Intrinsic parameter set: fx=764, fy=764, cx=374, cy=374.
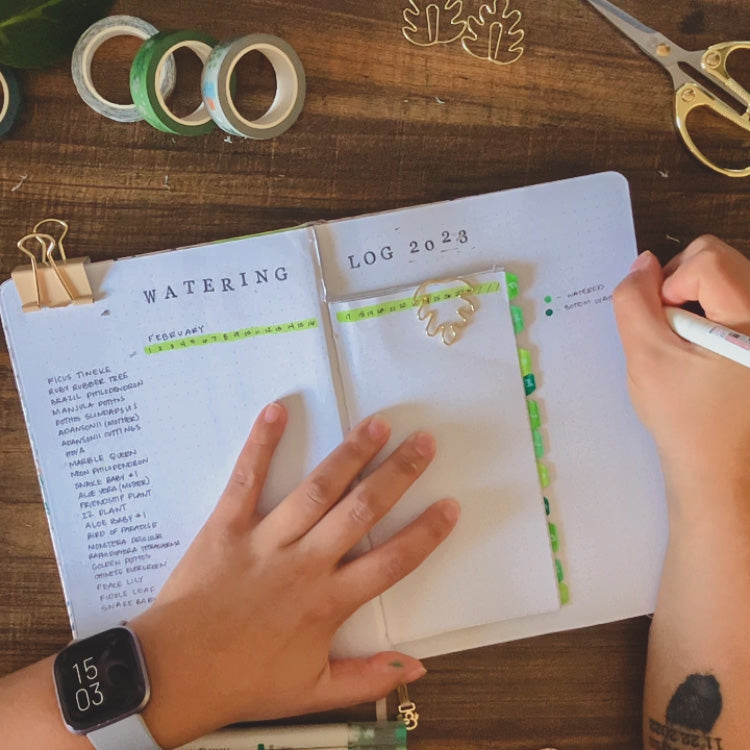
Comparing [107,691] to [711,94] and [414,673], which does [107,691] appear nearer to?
[414,673]

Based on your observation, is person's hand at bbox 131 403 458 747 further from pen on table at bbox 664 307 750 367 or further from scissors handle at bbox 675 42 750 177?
scissors handle at bbox 675 42 750 177

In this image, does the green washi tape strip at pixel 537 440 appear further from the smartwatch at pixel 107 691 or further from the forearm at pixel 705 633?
the smartwatch at pixel 107 691

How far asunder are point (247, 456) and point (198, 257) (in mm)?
184

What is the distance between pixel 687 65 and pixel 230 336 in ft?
1.62

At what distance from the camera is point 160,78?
662 mm

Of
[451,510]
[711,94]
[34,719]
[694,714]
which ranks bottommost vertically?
[694,714]

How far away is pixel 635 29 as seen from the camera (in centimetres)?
70

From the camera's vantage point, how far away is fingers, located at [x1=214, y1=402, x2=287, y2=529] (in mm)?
681

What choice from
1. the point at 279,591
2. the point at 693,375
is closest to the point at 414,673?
the point at 279,591

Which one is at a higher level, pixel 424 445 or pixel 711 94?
pixel 711 94

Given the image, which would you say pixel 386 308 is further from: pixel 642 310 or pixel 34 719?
pixel 34 719

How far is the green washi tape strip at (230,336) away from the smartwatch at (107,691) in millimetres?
245

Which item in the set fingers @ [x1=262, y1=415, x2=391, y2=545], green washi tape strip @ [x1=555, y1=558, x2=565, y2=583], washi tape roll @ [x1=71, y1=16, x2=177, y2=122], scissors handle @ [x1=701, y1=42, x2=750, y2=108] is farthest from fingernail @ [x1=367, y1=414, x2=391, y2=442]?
scissors handle @ [x1=701, y1=42, x2=750, y2=108]

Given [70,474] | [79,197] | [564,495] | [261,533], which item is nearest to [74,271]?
[79,197]
